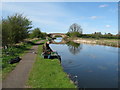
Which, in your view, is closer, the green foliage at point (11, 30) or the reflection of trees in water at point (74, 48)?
the green foliage at point (11, 30)

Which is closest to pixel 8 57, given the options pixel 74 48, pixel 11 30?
pixel 11 30

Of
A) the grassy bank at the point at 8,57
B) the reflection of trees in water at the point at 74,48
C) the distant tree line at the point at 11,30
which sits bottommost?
the reflection of trees in water at the point at 74,48

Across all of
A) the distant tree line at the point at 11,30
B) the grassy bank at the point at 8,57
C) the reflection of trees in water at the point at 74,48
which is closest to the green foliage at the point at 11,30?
the distant tree line at the point at 11,30

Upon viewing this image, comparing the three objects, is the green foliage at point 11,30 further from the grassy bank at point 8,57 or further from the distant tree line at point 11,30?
the grassy bank at point 8,57

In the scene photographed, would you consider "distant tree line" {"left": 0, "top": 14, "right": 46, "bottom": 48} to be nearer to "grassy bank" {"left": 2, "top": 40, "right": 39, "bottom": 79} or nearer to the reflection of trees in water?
"grassy bank" {"left": 2, "top": 40, "right": 39, "bottom": 79}

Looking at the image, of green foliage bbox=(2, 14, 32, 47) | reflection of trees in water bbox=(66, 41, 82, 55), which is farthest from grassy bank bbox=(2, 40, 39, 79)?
reflection of trees in water bbox=(66, 41, 82, 55)

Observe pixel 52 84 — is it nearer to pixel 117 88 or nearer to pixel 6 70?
pixel 6 70

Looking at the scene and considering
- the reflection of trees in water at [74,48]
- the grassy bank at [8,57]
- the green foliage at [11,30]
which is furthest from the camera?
the reflection of trees in water at [74,48]

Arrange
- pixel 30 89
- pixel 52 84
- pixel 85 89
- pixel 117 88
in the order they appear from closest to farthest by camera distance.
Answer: pixel 30 89, pixel 52 84, pixel 85 89, pixel 117 88

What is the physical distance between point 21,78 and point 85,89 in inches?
226

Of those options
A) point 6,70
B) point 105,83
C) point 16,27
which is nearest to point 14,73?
point 6,70

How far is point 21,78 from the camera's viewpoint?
11883 mm

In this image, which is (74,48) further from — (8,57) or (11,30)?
(8,57)

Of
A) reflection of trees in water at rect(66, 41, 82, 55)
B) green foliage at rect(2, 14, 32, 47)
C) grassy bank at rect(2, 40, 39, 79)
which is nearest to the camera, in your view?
grassy bank at rect(2, 40, 39, 79)
